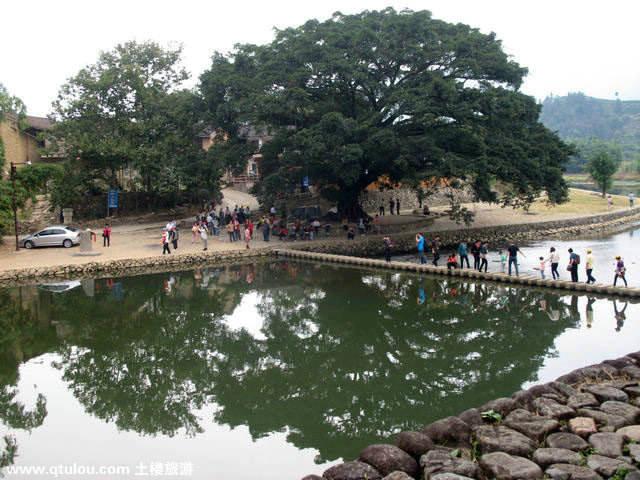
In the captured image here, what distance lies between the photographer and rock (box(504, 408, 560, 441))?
916 centimetres

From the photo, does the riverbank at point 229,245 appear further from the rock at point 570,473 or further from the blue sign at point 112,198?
the rock at point 570,473

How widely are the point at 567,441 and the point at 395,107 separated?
82.4 feet

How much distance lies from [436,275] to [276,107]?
1238 cm

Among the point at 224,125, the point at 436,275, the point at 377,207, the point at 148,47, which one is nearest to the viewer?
the point at 436,275

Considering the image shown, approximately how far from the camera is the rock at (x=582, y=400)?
1014 cm

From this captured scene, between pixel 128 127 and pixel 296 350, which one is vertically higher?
pixel 128 127

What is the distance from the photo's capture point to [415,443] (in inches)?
347

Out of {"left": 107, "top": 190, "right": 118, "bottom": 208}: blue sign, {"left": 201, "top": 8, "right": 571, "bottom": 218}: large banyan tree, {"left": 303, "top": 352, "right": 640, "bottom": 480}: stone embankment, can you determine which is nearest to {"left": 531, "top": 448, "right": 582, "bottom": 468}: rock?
{"left": 303, "top": 352, "right": 640, "bottom": 480}: stone embankment

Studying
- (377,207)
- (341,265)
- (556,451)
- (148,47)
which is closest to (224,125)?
(148,47)

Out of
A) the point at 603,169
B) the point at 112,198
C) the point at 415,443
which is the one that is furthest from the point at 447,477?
the point at 603,169

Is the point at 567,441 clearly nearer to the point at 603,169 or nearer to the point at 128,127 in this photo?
the point at 128,127

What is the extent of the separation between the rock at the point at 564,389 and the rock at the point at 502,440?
6.61 feet

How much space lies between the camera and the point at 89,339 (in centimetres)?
1745

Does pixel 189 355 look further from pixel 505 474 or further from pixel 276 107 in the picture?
pixel 276 107
